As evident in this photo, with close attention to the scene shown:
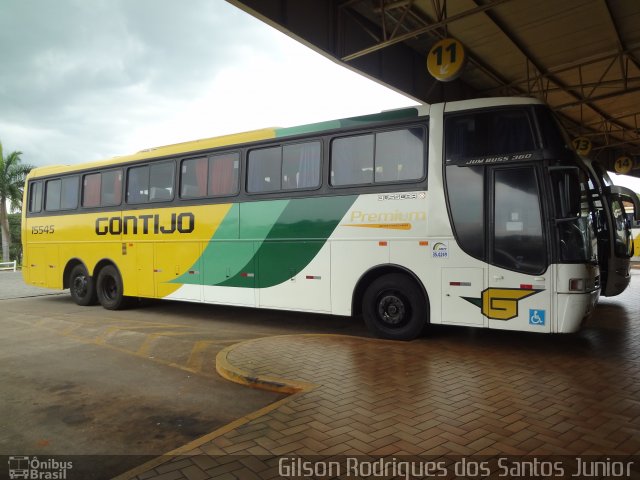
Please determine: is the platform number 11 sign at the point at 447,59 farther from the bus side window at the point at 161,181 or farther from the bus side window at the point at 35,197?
the bus side window at the point at 35,197

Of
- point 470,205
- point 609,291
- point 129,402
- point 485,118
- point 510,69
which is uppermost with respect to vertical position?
point 510,69

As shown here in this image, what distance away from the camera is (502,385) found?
499cm

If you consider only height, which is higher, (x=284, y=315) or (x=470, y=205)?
(x=470, y=205)

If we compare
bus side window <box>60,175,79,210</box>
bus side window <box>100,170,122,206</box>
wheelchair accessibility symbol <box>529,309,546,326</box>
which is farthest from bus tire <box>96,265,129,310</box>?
wheelchair accessibility symbol <box>529,309,546,326</box>

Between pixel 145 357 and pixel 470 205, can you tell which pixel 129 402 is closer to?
pixel 145 357

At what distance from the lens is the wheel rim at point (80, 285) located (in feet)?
38.5

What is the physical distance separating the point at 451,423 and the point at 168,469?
7.62 feet

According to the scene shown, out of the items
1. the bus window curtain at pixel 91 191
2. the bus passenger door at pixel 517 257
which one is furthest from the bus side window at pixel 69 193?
the bus passenger door at pixel 517 257

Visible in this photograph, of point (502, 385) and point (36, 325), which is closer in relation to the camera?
point (502, 385)

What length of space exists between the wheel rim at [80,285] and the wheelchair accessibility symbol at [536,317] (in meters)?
10.4

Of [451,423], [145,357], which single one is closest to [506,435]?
[451,423]

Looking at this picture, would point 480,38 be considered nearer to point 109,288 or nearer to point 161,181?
point 161,181

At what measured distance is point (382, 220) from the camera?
23.5ft

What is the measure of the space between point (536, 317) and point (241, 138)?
6059 mm
